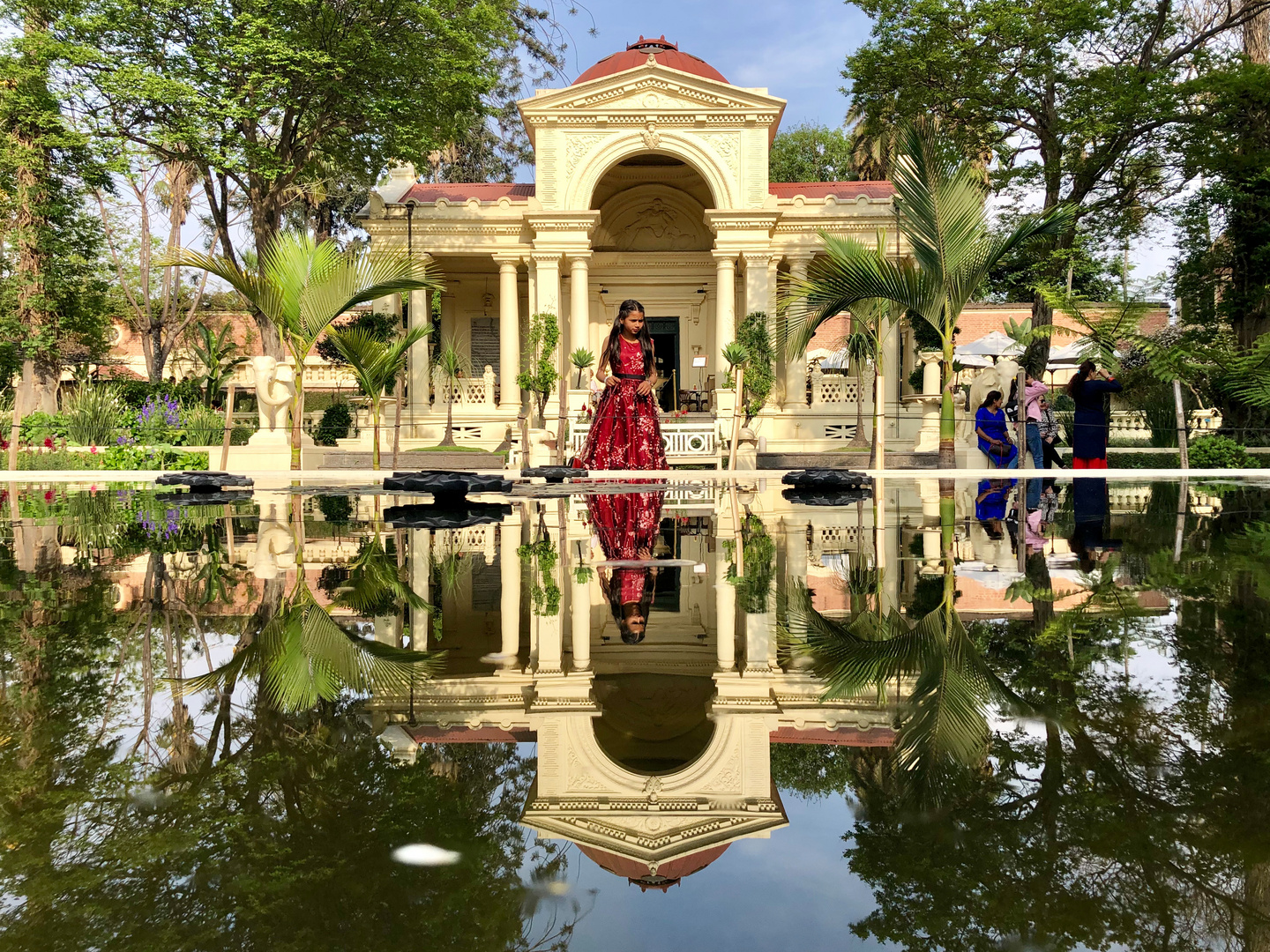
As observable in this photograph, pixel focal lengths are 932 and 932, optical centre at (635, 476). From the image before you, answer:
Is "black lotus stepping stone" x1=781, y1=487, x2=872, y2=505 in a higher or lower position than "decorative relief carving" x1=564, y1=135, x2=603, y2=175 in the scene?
lower

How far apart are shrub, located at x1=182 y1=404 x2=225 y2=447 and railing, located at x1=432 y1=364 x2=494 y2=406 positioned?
17.7 ft

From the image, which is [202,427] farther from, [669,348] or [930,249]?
[930,249]

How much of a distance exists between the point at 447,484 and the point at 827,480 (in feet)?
16.6

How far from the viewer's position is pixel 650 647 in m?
2.91

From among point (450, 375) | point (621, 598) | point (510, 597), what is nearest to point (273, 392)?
point (450, 375)

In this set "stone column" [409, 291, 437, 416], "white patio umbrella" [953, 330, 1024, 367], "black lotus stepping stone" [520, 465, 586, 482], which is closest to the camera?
"black lotus stepping stone" [520, 465, 586, 482]

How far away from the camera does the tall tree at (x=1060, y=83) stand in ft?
66.9

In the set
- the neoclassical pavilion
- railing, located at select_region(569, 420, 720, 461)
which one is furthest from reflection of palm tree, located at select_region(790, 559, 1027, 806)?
the neoclassical pavilion

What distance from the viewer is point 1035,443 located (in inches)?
611

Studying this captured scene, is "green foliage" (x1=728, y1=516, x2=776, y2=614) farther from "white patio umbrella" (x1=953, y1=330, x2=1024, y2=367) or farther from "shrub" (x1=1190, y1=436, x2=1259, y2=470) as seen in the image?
"white patio umbrella" (x1=953, y1=330, x2=1024, y2=367)

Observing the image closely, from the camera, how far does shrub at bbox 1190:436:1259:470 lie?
49.3 feet

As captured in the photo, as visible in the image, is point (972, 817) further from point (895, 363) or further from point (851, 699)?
point (895, 363)

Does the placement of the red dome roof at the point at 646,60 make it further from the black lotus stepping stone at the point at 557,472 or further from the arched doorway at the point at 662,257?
the black lotus stepping stone at the point at 557,472

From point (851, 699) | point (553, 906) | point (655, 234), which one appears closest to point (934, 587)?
point (851, 699)
